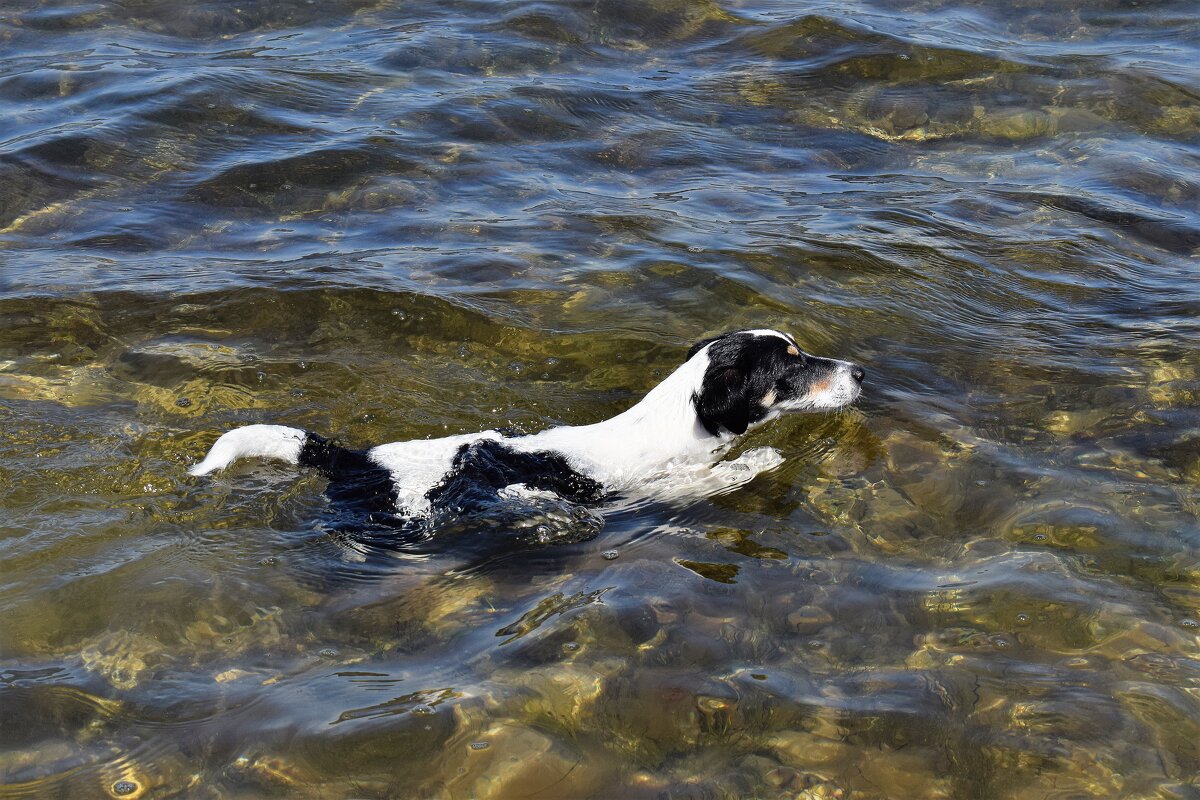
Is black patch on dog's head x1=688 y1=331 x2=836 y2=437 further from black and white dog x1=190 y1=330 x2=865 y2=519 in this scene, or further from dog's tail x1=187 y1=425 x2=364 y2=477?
dog's tail x1=187 y1=425 x2=364 y2=477

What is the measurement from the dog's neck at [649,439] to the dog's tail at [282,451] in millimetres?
895

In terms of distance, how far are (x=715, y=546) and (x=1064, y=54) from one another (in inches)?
335

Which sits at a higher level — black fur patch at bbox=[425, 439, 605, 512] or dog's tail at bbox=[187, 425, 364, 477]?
dog's tail at bbox=[187, 425, 364, 477]

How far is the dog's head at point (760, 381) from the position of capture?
5863 mm

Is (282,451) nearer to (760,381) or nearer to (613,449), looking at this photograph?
(613,449)

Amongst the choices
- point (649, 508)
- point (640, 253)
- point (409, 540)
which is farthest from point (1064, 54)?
point (409, 540)

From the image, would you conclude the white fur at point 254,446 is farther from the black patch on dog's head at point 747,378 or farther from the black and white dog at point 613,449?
the black patch on dog's head at point 747,378

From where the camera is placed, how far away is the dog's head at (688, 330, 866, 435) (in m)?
5.86

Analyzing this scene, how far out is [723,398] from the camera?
19.2 feet

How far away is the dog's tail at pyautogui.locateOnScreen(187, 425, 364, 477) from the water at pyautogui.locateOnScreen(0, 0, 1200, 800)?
0.27 metres

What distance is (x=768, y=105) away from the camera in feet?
A: 36.1

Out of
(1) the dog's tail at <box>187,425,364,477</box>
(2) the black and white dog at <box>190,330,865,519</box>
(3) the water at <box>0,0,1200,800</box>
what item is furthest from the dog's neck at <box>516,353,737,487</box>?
(1) the dog's tail at <box>187,425,364,477</box>

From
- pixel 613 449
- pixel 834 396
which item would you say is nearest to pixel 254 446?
pixel 613 449

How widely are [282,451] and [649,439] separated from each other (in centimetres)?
176
